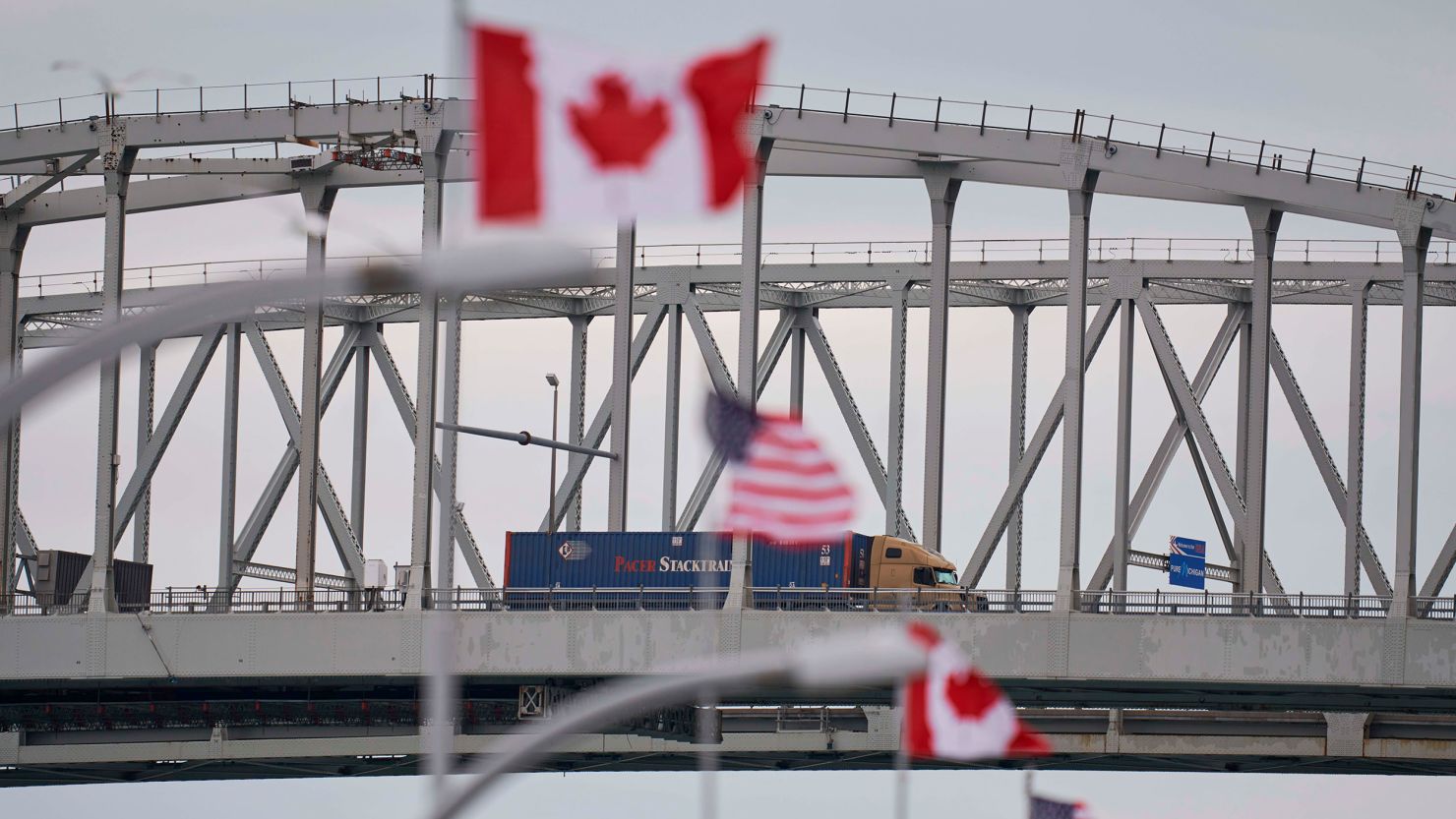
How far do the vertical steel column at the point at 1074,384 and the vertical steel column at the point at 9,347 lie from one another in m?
34.6

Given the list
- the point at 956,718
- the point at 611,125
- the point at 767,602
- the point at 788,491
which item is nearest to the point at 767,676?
the point at 611,125

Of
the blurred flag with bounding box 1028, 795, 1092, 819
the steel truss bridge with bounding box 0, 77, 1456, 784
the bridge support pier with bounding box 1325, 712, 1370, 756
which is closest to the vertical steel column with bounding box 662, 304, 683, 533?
the steel truss bridge with bounding box 0, 77, 1456, 784

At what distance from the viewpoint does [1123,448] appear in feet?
298

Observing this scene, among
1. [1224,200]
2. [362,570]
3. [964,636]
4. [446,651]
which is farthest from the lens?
[362,570]

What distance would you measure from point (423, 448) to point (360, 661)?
A: 721 cm

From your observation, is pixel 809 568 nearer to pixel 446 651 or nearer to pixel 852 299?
pixel 852 299

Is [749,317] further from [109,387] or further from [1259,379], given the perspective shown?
[109,387]

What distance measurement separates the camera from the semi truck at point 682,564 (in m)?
73.1

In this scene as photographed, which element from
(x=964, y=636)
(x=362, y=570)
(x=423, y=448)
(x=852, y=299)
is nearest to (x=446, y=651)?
(x=964, y=636)

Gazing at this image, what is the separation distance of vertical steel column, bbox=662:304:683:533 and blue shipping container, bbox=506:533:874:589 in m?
17.9

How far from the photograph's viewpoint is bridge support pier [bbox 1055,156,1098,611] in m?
68.7

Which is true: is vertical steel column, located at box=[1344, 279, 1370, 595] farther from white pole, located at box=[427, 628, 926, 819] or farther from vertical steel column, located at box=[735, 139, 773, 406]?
white pole, located at box=[427, 628, 926, 819]

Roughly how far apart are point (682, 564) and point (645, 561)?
1.42m

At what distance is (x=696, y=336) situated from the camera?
97312 millimetres
